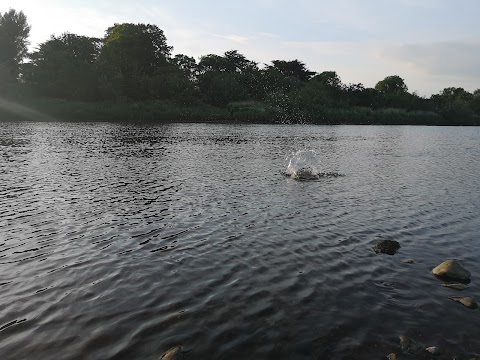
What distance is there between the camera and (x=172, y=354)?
9.59 meters

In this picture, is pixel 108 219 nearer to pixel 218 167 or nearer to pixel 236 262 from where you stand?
pixel 236 262

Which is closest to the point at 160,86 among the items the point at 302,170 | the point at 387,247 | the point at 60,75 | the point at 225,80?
the point at 225,80

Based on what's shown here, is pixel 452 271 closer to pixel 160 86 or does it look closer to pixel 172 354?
pixel 172 354

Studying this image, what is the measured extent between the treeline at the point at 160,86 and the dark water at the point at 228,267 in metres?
110

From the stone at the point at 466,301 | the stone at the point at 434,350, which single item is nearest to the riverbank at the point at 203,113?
the stone at the point at 466,301

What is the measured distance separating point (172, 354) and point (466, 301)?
32.5 feet

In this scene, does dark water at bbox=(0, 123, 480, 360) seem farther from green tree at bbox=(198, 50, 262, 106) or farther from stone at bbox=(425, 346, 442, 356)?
green tree at bbox=(198, 50, 262, 106)

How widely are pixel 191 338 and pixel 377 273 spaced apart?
8.25 m

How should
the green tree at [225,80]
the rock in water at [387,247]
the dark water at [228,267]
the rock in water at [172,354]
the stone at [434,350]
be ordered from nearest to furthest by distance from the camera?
the rock in water at [172,354] < the stone at [434,350] < the dark water at [228,267] < the rock in water at [387,247] < the green tree at [225,80]

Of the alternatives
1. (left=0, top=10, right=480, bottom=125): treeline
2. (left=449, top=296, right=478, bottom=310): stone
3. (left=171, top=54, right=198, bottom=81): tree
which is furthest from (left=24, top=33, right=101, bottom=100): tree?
(left=449, top=296, right=478, bottom=310): stone

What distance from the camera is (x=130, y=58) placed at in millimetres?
160625

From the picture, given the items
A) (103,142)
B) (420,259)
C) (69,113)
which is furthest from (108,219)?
(69,113)

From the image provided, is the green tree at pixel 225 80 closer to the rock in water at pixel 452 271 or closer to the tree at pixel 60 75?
the tree at pixel 60 75

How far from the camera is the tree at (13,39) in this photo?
14375 centimetres
